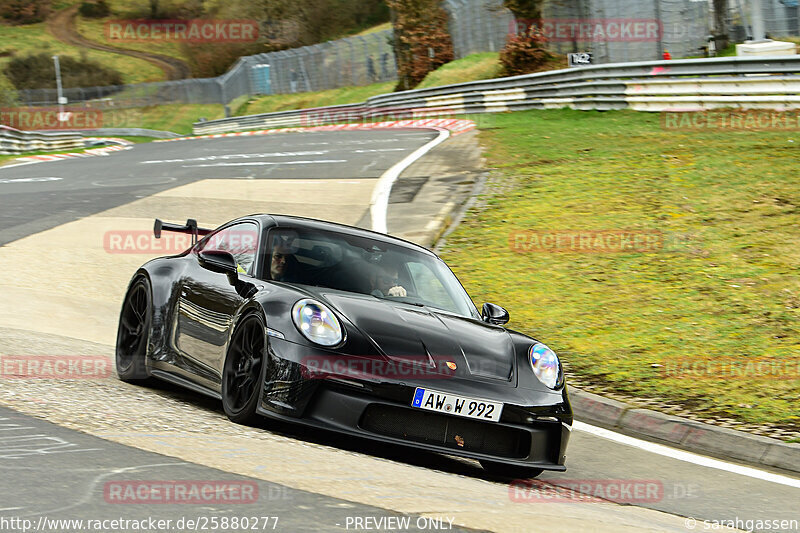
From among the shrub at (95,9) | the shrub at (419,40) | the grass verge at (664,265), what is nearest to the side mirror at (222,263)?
the grass verge at (664,265)

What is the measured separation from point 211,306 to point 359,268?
3.07 ft

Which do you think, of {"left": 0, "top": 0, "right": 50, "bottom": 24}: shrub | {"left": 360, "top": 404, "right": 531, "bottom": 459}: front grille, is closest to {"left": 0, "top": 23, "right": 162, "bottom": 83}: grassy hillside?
{"left": 0, "top": 0, "right": 50, "bottom": 24}: shrub

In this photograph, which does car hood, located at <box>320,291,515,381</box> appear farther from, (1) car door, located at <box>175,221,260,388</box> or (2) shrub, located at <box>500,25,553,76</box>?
(2) shrub, located at <box>500,25,553,76</box>

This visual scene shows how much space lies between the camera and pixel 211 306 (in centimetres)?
648

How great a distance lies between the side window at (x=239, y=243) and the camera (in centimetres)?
658

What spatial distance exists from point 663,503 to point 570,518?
1288 millimetres

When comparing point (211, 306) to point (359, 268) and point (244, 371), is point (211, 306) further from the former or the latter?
point (359, 268)

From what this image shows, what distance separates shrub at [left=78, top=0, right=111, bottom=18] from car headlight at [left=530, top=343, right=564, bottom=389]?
128 metres

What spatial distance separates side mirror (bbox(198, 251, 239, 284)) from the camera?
20.9 ft

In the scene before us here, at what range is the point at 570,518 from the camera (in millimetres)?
4348

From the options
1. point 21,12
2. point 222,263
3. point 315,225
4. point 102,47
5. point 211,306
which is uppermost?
point 21,12


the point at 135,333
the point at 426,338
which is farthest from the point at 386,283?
the point at 135,333

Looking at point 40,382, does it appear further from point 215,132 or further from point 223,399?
point 215,132

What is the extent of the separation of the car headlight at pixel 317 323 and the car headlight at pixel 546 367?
48.1 inches
